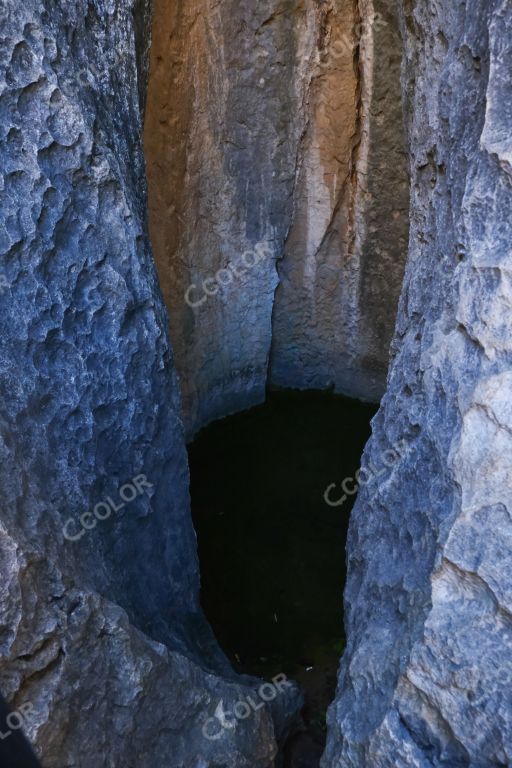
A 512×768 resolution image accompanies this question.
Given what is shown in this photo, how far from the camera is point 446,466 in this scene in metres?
1.79

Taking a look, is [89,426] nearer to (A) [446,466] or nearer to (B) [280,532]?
(A) [446,466]

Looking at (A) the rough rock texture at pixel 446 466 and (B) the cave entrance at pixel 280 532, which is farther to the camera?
A: (B) the cave entrance at pixel 280 532

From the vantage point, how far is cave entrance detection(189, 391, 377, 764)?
3.07 meters

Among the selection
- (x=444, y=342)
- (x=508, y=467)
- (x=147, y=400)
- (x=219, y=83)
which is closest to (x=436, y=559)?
(x=508, y=467)

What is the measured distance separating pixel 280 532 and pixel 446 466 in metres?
1.95

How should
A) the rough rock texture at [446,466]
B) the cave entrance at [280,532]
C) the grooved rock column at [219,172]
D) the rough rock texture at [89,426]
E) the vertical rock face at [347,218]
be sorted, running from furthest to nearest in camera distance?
the vertical rock face at [347,218] < the grooved rock column at [219,172] < the cave entrance at [280,532] < the rough rock texture at [89,426] < the rough rock texture at [446,466]

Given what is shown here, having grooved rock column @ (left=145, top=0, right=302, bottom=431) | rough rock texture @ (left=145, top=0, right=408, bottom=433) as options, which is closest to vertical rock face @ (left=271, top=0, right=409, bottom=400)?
rough rock texture @ (left=145, top=0, right=408, bottom=433)

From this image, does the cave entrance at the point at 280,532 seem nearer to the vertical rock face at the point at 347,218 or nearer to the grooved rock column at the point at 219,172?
the vertical rock face at the point at 347,218

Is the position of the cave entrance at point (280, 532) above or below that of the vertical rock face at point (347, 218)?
below

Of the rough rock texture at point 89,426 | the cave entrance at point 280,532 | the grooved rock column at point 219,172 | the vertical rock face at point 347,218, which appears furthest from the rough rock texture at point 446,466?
the grooved rock column at point 219,172

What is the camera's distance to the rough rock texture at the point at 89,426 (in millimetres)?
1801

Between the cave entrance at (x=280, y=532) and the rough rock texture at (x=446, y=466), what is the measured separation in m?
0.77

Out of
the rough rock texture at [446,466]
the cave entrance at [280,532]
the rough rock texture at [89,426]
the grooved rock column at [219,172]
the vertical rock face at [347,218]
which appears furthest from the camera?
the vertical rock face at [347,218]

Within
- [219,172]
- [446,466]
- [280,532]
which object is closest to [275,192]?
[219,172]
